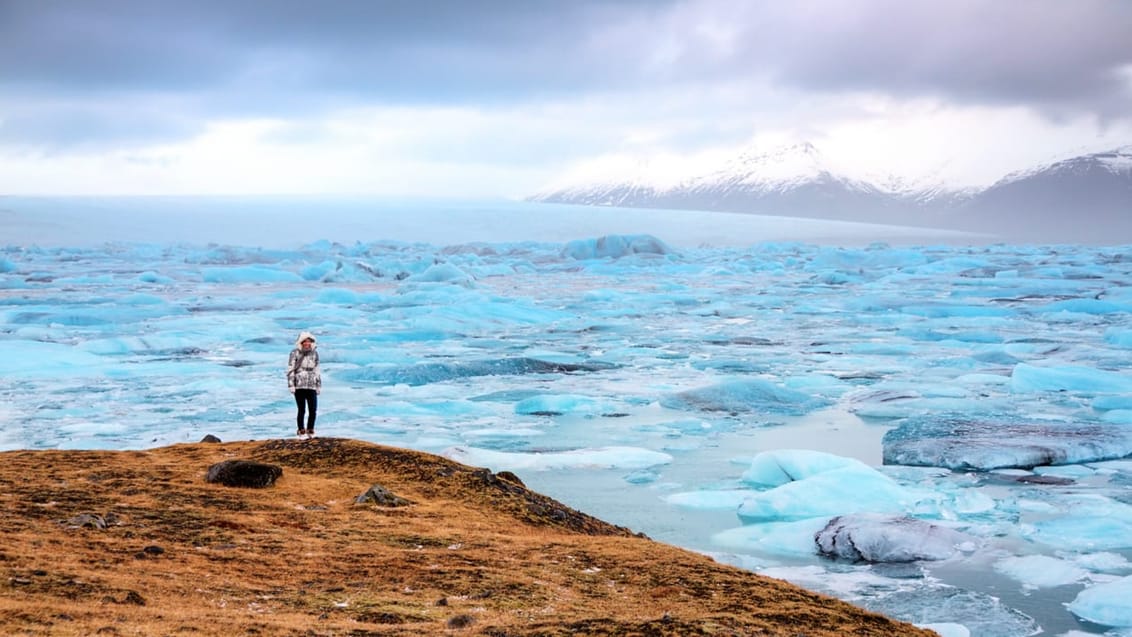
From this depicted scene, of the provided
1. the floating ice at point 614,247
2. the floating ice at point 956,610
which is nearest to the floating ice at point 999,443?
the floating ice at point 956,610

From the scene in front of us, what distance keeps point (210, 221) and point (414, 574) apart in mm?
86306

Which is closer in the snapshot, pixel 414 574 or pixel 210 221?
pixel 414 574

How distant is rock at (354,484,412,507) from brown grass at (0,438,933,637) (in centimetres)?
11

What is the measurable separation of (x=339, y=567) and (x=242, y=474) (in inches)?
82.1

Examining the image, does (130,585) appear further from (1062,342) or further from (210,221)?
(210,221)

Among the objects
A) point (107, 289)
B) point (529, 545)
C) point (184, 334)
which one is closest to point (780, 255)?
point (107, 289)

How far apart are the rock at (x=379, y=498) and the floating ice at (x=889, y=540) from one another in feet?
10.5

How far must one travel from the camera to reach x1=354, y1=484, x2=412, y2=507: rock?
7.12 metres

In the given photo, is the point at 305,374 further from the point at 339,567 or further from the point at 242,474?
the point at 339,567

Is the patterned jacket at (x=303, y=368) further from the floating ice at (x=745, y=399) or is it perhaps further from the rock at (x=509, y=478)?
the floating ice at (x=745, y=399)

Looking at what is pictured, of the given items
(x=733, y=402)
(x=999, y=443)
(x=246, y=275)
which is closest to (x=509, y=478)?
(x=999, y=443)

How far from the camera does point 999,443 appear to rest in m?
11.6

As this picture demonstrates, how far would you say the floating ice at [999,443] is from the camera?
11023 millimetres

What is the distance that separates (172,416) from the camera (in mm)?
13922
